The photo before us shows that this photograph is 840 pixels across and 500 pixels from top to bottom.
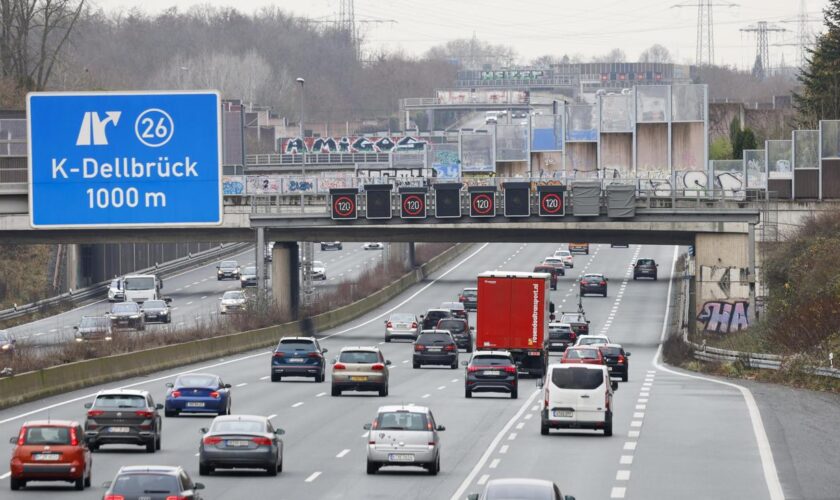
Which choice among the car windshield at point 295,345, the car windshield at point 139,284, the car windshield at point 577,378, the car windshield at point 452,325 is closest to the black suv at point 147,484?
the car windshield at point 577,378

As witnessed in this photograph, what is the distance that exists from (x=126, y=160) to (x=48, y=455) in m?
8.05

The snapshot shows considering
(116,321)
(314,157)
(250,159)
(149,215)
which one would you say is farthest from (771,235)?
(250,159)

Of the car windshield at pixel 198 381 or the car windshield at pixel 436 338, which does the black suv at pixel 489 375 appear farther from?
the car windshield at pixel 436 338

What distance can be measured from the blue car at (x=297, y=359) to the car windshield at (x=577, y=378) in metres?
18.7

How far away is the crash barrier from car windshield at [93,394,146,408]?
11290 mm

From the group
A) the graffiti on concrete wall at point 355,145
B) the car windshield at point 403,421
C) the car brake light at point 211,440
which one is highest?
the graffiti on concrete wall at point 355,145

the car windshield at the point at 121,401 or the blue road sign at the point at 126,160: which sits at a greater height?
the blue road sign at the point at 126,160

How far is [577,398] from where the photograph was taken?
35625 mm

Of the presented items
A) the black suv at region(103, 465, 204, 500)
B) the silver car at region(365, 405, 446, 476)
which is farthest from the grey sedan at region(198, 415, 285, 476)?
the black suv at region(103, 465, 204, 500)

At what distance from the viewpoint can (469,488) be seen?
87.8ft

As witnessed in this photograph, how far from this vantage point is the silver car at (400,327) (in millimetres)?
78875

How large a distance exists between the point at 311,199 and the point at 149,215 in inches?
2030

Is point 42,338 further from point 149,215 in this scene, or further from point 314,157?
point 314,157

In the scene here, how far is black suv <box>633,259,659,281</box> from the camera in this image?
116812 millimetres
